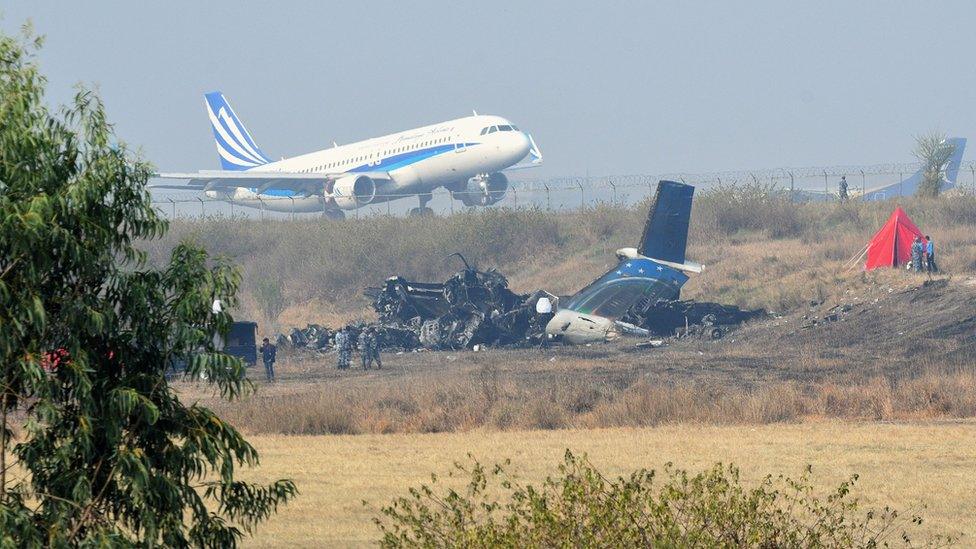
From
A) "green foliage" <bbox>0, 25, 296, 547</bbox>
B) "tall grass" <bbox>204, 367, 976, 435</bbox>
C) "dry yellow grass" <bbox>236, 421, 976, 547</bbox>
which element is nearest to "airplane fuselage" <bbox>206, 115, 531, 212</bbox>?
"tall grass" <bbox>204, 367, 976, 435</bbox>

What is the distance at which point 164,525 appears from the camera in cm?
994

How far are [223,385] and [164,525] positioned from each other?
122cm

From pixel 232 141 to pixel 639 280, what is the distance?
55067mm

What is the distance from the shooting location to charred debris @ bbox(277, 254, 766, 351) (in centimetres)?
4459

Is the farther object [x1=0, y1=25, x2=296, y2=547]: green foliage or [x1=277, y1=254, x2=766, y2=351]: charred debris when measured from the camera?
[x1=277, y1=254, x2=766, y2=351]: charred debris

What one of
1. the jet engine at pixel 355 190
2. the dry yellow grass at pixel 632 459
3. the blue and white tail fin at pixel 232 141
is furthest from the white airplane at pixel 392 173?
the dry yellow grass at pixel 632 459

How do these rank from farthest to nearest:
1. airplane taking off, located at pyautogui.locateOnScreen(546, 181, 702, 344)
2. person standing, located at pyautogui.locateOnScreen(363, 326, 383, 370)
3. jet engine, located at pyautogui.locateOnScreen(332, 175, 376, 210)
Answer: jet engine, located at pyautogui.locateOnScreen(332, 175, 376, 210) < airplane taking off, located at pyautogui.locateOnScreen(546, 181, 702, 344) < person standing, located at pyautogui.locateOnScreen(363, 326, 383, 370)

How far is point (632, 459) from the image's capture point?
22.0 m

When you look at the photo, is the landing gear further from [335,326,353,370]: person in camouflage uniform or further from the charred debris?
[335,326,353,370]: person in camouflage uniform

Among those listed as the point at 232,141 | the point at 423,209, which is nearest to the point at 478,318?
the point at 423,209

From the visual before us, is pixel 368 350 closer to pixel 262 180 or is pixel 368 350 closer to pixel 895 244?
pixel 895 244

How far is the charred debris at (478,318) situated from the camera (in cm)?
4459

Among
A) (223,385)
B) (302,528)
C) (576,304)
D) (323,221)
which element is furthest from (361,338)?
(323,221)

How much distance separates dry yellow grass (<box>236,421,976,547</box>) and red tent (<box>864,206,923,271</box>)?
2563 centimetres
